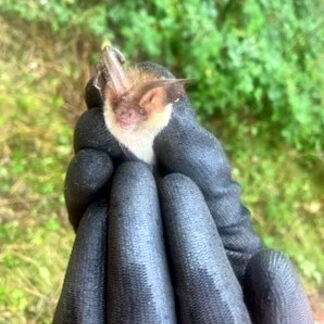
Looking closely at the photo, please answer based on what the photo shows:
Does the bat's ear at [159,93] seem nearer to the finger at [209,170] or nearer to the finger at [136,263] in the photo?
the finger at [209,170]

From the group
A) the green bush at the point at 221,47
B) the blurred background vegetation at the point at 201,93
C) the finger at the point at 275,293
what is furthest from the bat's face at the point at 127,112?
the green bush at the point at 221,47

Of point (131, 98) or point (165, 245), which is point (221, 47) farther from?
point (165, 245)

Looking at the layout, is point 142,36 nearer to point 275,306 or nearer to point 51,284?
point 51,284

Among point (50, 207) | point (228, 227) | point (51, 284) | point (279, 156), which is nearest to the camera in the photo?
point (228, 227)

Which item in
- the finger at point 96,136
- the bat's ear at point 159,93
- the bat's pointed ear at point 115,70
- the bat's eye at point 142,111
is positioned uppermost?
the bat's pointed ear at point 115,70

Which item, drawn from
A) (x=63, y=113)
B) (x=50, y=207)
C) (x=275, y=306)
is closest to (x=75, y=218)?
(x=275, y=306)

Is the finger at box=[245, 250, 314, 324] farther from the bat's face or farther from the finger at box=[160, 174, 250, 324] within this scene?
the bat's face
